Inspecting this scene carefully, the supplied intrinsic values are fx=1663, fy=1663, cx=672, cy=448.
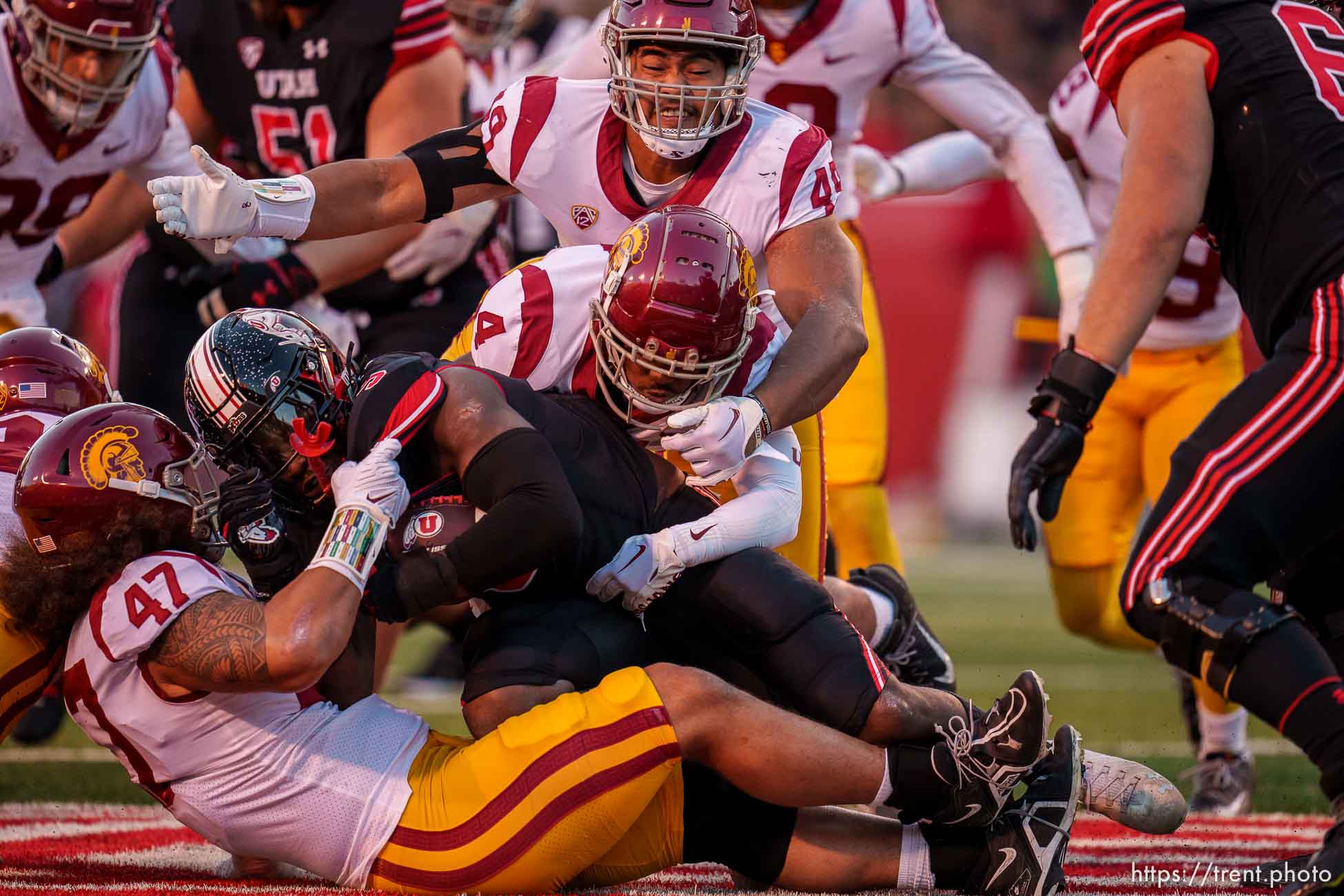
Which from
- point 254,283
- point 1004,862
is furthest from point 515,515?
point 254,283

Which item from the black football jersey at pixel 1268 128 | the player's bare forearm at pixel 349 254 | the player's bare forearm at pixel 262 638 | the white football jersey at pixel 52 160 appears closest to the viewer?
the player's bare forearm at pixel 262 638

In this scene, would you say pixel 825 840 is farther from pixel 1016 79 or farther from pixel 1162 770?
pixel 1016 79

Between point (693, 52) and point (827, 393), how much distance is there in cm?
79

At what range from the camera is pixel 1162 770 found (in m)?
5.02

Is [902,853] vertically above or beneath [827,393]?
beneath

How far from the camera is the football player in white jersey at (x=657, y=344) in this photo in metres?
3.09

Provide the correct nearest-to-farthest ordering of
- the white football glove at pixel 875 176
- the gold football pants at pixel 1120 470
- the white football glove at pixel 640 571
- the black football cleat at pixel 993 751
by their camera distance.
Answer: the black football cleat at pixel 993 751 → the white football glove at pixel 640 571 → the gold football pants at pixel 1120 470 → the white football glove at pixel 875 176

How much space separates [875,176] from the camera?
551cm

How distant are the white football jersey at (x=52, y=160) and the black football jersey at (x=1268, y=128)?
322 centimetres

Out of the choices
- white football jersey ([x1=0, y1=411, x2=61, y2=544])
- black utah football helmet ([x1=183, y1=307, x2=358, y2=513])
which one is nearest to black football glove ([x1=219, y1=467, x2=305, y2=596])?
black utah football helmet ([x1=183, y1=307, x2=358, y2=513])

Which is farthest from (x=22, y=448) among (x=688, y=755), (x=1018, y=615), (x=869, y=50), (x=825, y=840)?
(x=1018, y=615)

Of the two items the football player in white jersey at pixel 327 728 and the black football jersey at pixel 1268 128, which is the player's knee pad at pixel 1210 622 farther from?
the black football jersey at pixel 1268 128

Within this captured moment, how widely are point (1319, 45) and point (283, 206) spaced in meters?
2.05

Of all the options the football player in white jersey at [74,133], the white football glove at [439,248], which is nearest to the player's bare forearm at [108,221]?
the football player in white jersey at [74,133]
